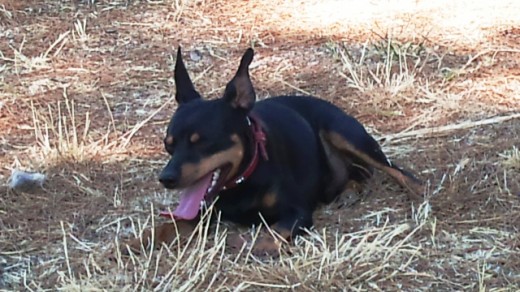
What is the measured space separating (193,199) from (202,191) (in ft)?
0.20

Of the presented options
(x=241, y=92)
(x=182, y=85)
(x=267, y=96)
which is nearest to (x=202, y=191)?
(x=241, y=92)

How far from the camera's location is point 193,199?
4.52 metres

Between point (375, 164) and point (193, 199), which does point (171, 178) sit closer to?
point (193, 199)

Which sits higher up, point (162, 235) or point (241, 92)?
point (241, 92)

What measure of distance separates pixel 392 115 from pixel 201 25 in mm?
2446

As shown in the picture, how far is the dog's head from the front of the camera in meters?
4.38

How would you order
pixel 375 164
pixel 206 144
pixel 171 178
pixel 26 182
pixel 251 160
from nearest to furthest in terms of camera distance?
pixel 171 178 < pixel 206 144 < pixel 251 160 < pixel 375 164 < pixel 26 182

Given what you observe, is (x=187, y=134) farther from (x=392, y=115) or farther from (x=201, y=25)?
(x=201, y=25)

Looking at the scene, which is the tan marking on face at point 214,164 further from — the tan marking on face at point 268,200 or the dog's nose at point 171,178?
the tan marking on face at point 268,200

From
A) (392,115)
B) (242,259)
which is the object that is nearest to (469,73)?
(392,115)

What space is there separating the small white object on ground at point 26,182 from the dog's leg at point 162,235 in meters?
0.93

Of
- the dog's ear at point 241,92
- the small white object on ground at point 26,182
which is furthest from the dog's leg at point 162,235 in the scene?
the small white object on ground at point 26,182

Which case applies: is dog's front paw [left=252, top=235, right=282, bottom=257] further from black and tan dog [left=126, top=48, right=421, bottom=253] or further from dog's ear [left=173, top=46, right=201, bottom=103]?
dog's ear [left=173, top=46, right=201, bottom=103]

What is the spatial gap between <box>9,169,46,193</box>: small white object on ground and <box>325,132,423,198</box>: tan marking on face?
4.84 ft
